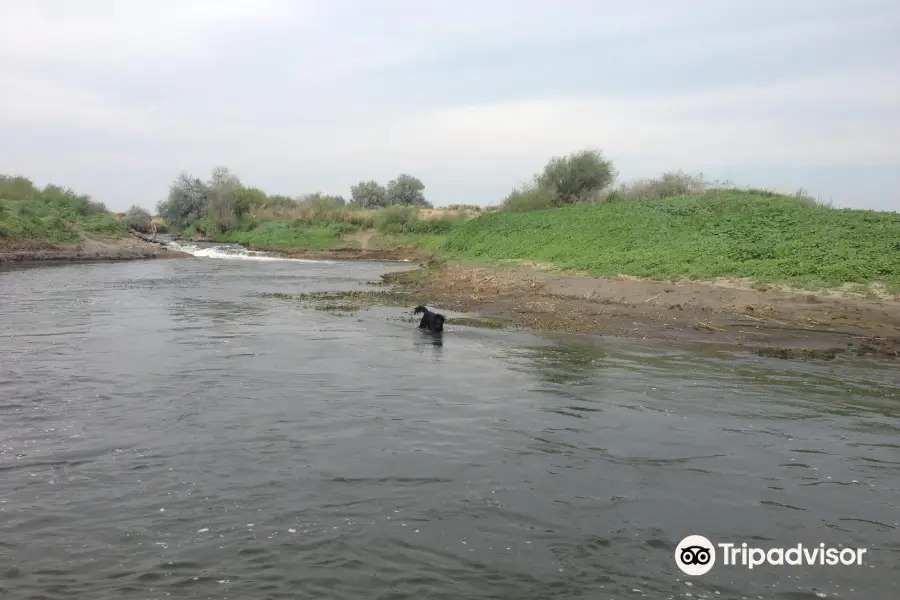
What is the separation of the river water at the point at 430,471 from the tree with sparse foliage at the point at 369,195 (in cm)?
7409

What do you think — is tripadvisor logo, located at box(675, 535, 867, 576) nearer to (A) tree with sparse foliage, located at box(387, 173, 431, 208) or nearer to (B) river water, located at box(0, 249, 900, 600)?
(B) river water, located at box(0, 249, 900, 600)

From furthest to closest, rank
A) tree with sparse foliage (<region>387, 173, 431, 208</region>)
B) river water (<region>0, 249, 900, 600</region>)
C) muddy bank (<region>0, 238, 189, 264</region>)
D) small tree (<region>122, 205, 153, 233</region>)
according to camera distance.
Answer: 1. tree with sparse foliage (<region>387, 173, 431, 208</region>)
2. small tree (<region>122, 205, 153, 233</region>)
3. muddy bank (<region>0, 238, 189, 264</region>)
4. river water (<region>0, 249, 900, 600</region>)

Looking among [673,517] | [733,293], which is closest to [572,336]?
[733,293]

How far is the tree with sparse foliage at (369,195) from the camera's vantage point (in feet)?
283

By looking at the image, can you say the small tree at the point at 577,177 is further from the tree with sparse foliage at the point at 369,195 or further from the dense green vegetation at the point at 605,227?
the tree with sparse foliage at the point at 369,195

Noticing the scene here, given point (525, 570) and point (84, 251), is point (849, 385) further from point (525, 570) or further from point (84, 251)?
point (84, 251)

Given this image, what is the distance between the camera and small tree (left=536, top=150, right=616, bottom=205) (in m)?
45.7

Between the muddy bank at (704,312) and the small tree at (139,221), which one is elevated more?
the small tree at (139,221)

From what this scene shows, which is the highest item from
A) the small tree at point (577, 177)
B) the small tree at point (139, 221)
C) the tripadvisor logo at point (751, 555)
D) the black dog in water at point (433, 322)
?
the small tree at point (577, 177)

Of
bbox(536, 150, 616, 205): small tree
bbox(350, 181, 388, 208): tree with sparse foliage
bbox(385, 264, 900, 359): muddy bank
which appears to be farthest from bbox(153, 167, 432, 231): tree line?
bbox(385, 264, 900, 359): muddy bank

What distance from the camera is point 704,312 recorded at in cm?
1700

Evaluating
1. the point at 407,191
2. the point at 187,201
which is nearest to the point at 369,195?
the point at 407,191

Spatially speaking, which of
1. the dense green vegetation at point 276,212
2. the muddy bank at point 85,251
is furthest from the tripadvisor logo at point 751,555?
the dense green vegetation at point 276,212

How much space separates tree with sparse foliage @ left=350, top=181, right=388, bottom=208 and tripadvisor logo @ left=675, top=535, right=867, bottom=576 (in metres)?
82.7
